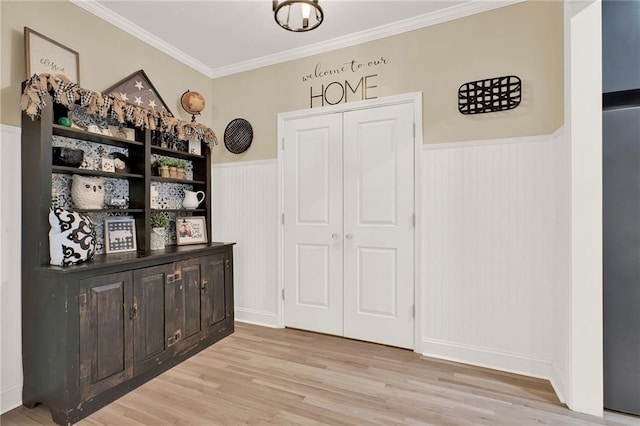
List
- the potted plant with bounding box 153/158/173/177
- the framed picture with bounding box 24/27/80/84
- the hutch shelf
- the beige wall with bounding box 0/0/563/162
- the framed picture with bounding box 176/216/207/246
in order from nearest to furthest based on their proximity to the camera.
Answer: the hutch shelf, the framed picture with bounding box 24/27/80/84, the beige wall with bounding box 0/0/563/162, the potted plant with bounding box 153/158/173/177, the framed picture with bounding box 176/216/207/246

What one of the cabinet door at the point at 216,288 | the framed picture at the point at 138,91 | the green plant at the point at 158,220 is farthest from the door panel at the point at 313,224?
the framed picture at the point at 138,91

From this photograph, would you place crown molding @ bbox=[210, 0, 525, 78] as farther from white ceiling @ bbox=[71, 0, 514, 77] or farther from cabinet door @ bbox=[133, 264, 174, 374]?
cabinet door @ bbox=[133, 264, 174, 374]

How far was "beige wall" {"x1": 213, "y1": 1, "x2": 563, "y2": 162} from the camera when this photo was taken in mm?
2197

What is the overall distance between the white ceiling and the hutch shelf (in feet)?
3.24

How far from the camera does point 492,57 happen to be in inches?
92.4

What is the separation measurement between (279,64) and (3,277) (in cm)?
283

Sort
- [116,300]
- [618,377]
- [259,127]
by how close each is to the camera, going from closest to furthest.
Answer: [618,377] < [116,300] < [259,127]

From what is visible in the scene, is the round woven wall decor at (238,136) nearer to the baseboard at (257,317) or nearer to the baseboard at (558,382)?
the baseboard at (257,317)

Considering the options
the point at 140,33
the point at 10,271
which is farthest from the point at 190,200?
the point at 140,33

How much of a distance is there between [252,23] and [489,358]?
11.2ft

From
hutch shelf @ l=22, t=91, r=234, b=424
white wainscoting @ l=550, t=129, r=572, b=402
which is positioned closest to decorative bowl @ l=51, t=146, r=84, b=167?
hutch shelf @ l=22, t=91, r=234, b=424

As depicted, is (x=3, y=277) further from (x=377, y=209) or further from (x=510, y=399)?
(x=510, y=399)

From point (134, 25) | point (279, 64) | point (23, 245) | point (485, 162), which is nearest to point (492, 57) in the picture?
point (485, 162)

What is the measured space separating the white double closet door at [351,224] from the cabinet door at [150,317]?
1204 millimetres
